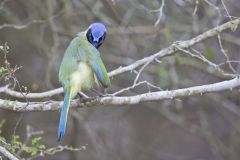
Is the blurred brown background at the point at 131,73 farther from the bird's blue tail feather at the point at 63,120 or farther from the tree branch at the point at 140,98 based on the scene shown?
the bird's blue tail feather at the point at 63,120

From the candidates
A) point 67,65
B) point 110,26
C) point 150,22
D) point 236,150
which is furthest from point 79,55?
point 236,150

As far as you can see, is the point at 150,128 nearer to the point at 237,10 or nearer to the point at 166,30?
the point at 237,10

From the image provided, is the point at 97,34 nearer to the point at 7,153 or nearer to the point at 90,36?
the point at 90,36

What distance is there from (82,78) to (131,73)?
2642 mm

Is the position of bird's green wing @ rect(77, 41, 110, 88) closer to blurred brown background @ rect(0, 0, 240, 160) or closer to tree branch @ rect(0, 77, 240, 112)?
tree branch @ rect(0, 77, 240, 112)

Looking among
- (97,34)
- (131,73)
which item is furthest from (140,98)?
(131,73)

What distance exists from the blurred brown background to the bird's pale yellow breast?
112 cm

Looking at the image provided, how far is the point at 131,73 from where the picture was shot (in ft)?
19.4

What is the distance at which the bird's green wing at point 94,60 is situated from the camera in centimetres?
325

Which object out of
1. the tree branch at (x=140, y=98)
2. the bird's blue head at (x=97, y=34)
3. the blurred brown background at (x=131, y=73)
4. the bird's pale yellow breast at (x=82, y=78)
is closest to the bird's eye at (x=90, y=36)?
the bird's blue head at (x=97, y=34)

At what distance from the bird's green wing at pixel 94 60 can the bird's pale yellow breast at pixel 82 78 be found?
1.5 inches

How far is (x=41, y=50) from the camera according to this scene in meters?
5.57

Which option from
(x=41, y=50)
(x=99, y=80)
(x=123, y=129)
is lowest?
(x=99, y=80)

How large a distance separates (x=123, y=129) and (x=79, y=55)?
13.2 feet
